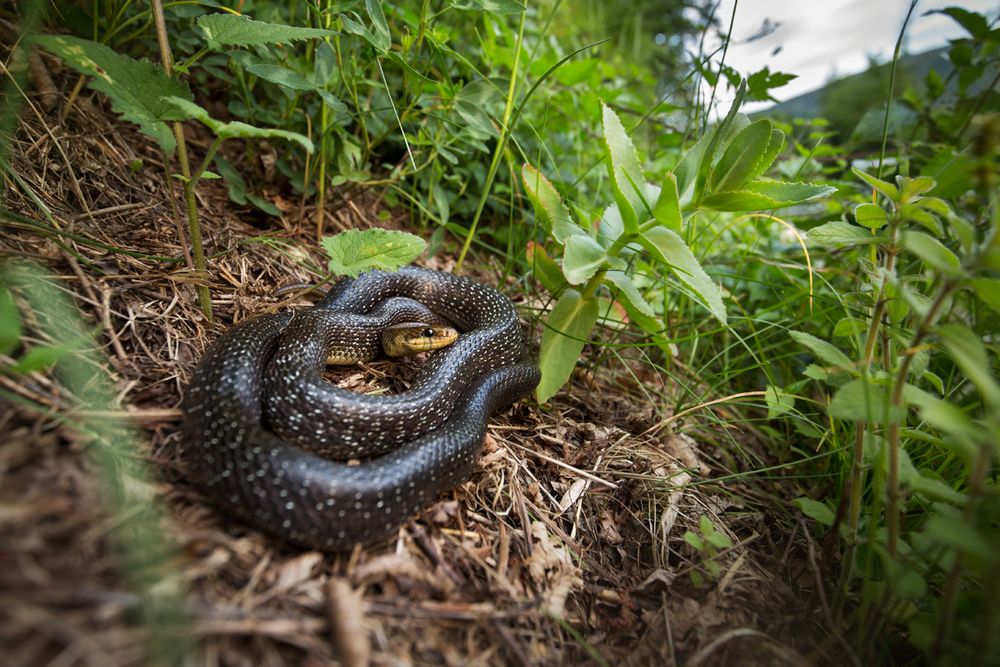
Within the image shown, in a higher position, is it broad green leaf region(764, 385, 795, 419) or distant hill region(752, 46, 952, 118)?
distant hill region(752, 46, 952, 118)

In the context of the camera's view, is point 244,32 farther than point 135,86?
Yes

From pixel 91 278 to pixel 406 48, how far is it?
7.31ft

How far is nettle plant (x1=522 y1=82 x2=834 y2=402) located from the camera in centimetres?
246

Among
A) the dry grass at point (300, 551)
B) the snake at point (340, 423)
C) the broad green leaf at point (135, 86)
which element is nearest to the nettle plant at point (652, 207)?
the snake at point (340, 423)

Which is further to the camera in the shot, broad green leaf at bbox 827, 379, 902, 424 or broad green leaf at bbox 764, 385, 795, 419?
broad green leaf at bbox 764, 385, 795, 419

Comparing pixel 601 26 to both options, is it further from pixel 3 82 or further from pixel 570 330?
pixel 3 82

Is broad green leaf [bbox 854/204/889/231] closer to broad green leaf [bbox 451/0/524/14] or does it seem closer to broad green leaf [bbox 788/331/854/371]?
broad green leaf [bbox 788/331/854/371]

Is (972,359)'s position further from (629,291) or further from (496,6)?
(496,6)

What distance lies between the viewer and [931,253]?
1.75 metres

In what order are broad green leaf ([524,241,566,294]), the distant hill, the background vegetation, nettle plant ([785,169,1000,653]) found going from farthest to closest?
the distant hill < broad green leaf ([524,241,566,294]) < the background vegetation < nettle plant ([785,169,1000,653])

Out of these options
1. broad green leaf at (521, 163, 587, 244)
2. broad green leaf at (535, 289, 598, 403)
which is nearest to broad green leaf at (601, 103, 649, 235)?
broad green leaf at (521, 163, 587, 244)

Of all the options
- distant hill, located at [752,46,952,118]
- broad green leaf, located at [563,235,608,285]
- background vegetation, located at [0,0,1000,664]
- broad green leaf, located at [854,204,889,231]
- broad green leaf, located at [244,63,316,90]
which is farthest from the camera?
distant hill, located at [752,46,952,118]

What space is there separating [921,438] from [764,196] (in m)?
1.32


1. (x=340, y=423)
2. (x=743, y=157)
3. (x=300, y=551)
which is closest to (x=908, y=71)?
(x=743, y=157)
